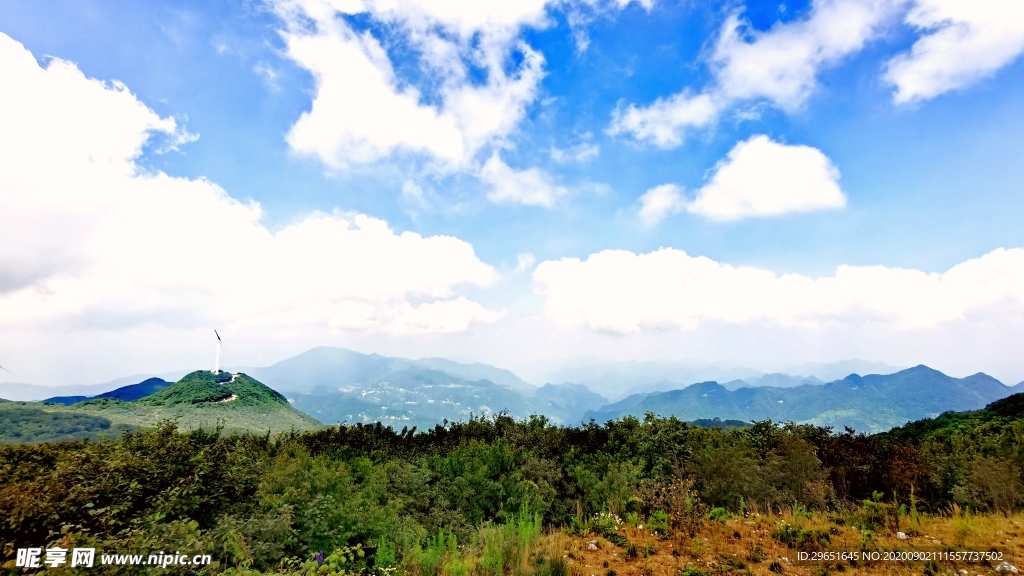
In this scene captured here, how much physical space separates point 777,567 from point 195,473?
A: 39.0ft

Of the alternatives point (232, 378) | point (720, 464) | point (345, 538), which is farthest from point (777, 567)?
point (232, 378)

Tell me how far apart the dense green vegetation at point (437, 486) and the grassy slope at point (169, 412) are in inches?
1201

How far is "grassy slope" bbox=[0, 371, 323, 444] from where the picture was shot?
5644 cm

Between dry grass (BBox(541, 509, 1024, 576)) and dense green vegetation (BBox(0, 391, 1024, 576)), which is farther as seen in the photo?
dry grass (BBox(541, 509, 1024, 576))

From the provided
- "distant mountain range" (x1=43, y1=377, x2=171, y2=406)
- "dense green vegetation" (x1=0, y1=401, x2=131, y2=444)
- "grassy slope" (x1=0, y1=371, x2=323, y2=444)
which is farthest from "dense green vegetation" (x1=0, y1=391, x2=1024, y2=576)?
"distant mountain range" (x1=43, y1=377, x2=171, y2=406)

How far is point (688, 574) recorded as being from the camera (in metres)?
7.64

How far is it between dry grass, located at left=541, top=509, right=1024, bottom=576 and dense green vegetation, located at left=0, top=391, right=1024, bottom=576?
0.60 meters

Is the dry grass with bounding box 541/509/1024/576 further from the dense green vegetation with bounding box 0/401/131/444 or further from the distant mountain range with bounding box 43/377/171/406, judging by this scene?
the distant mountain range with bounding box 43/377/171/406

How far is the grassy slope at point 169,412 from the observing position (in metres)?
56.4

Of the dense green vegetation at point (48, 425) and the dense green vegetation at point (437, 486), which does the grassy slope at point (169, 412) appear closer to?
the dense green vegetation at point (48, 425)

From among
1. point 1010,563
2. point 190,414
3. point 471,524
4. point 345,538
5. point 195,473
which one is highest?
point 195,473

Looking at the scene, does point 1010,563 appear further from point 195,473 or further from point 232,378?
point 232,378

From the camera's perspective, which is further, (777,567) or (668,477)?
(668,477)

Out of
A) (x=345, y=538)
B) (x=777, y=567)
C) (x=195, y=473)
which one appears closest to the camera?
(x=777, y=567)
